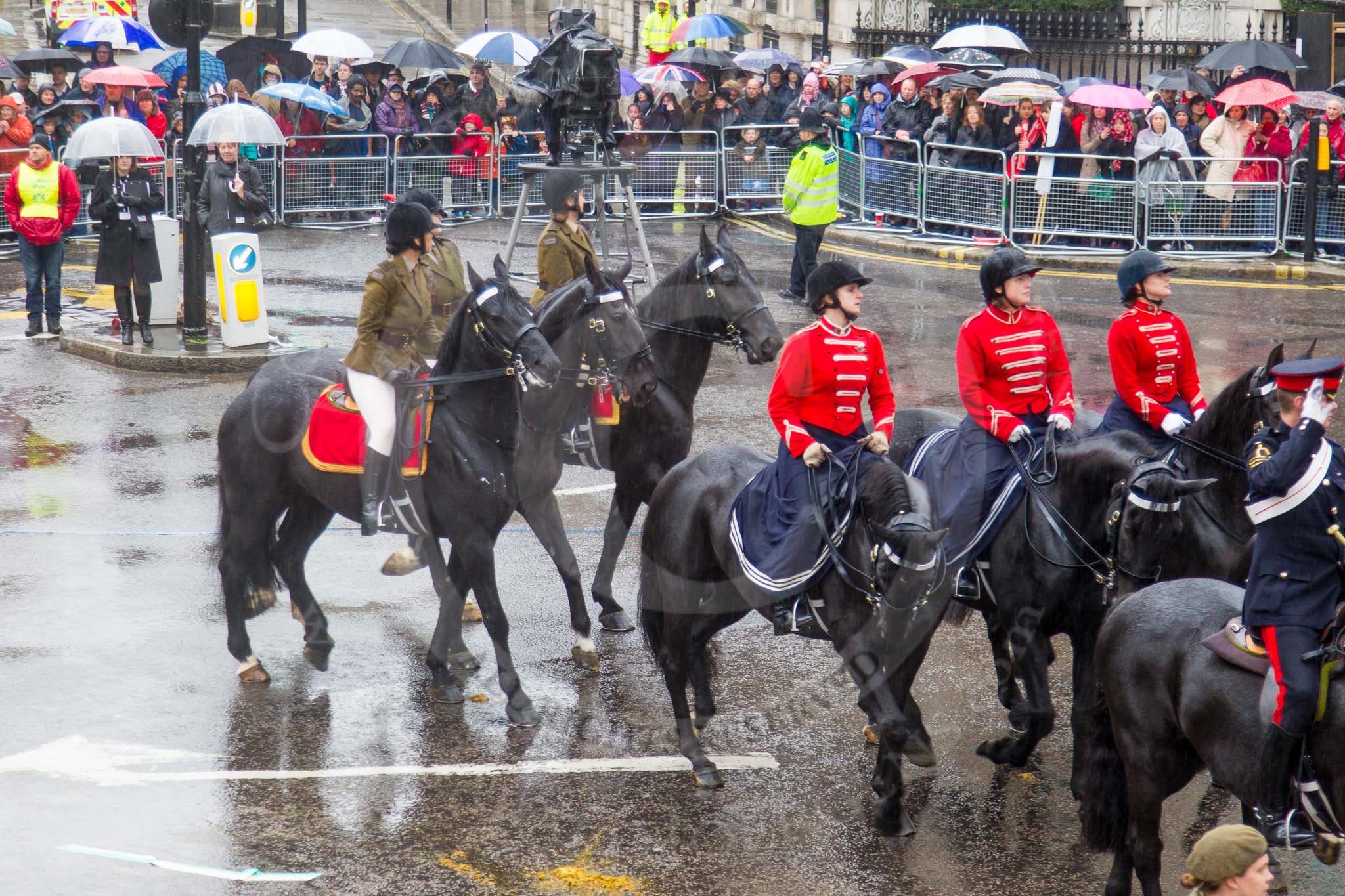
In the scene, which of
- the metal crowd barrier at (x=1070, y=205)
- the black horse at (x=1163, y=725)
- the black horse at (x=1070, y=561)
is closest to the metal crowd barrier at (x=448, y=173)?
the metal crowd barrier at (x=1070, y=205)

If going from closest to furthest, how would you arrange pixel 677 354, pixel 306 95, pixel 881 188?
pixel 677 354 → pixel 306 95 → pixel 881 188

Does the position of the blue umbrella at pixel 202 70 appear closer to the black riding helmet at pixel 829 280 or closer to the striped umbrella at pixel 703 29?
the striped umbrella at pixel 703 29

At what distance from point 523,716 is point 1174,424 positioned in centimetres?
378

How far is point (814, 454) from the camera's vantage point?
736 cm

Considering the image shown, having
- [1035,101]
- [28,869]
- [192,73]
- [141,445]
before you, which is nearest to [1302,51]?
[1035,101]

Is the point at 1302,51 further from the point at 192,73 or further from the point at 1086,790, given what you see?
the point at 1086,790

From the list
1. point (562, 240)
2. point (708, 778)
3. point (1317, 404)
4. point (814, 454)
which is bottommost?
point (708, 778)

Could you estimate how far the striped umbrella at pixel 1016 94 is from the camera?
72.6 feet

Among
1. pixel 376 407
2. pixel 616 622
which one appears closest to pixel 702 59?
pixel 616 622

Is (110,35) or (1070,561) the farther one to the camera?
(110,35)

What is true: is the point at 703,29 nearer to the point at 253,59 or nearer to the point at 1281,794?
the point at 253,59

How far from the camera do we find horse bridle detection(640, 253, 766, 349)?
10195 millimetres

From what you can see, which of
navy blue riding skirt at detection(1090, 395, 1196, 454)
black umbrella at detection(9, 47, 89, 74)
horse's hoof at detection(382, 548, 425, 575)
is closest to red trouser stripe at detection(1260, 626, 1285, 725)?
navy blue riding skirt at detection(1090, 395, 1196, 454)

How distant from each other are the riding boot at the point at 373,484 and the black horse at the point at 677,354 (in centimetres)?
180
